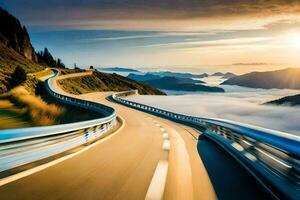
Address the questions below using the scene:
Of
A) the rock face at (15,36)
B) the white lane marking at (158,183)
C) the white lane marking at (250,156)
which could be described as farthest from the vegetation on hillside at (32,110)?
the rock face at (15,36)

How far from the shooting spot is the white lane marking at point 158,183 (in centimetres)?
649

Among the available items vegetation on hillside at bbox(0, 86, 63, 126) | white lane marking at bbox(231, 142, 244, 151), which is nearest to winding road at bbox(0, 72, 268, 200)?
white lane marking at bbox(231, 142, 244, 151)

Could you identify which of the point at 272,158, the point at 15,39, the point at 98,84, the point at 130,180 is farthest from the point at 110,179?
the point at 15,39

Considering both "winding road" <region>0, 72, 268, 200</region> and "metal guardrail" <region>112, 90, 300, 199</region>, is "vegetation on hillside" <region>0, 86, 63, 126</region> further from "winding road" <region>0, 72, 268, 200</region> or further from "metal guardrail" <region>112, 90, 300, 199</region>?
"metal guardrail" <region>112, 90, 300, 199</region>

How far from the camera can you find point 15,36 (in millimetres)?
178000

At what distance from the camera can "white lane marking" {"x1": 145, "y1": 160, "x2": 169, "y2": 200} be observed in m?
6.49

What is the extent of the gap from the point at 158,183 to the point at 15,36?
181378mm

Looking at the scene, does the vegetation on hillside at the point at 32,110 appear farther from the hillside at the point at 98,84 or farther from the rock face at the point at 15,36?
the rock face at the point at 15,36

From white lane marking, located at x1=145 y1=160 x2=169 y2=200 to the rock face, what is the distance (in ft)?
555

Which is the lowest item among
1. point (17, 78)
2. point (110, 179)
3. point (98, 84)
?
point (110, 179)

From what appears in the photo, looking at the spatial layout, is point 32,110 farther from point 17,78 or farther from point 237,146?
point 17,78

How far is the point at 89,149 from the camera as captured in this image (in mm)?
12219

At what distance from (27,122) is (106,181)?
738 inches

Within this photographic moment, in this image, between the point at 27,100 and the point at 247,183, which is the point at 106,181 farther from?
the point at 27,100
